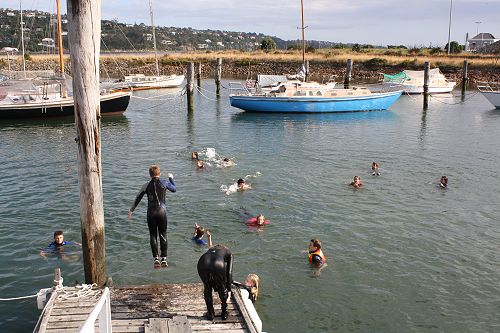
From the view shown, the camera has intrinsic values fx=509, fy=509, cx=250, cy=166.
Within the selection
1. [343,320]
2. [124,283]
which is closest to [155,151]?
[124,283]

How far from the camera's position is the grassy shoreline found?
6856cm

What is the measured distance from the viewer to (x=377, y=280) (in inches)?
492

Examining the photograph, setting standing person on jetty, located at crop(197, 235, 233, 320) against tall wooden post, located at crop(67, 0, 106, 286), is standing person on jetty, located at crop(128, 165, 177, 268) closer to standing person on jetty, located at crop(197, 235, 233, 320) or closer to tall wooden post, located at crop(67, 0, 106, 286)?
tall wooden post, located at crop(67, 0, 106, 286)

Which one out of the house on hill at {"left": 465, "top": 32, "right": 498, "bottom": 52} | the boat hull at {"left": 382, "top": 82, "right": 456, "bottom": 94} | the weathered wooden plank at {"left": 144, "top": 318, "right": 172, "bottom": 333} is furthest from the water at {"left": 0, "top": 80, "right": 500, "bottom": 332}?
the house on hill at {"left": 465, "top": 32, "right": 498, "bottom": 52}

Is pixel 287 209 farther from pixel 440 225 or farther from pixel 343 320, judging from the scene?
pixel 343 320

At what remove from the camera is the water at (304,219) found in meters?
11.4

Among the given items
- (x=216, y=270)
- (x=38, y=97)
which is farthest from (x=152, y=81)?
(x=216, y=270)

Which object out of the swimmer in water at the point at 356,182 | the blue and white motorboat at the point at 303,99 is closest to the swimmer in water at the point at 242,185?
the swimmer in water at the point at 356,182

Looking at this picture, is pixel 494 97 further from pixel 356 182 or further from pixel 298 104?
pixel 356 182

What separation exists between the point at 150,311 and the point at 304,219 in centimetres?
856

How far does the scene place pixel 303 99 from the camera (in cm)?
4059

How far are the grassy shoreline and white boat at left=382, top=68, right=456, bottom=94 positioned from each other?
374 inches

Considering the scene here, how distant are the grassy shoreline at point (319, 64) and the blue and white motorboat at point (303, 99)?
75.1 ft

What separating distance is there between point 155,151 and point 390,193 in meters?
13.1
